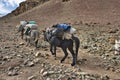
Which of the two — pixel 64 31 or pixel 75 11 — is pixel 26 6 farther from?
pixel 64 31

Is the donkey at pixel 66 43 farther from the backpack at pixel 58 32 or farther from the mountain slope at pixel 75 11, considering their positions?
the mountain slope at pixel 75 11

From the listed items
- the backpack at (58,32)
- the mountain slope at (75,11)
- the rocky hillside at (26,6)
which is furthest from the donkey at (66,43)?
the rocky hillside at (26,6)

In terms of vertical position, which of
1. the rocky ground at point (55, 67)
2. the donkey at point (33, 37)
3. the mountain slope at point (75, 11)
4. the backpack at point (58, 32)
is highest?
the mountain slope at point (75, 11)

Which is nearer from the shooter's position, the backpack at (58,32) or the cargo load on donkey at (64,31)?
the cargo load on donkey at (64,31)

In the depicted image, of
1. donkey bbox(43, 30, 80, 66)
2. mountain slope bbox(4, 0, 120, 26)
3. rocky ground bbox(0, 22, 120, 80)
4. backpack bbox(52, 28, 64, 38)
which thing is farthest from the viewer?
mountain slope bbox(4, 0, 120, 26)

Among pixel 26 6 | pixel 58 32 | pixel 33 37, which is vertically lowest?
pixel 33 37

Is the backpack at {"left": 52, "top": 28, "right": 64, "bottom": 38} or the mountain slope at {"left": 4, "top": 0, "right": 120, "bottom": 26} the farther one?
the mountain slope at {"left": 4, "top": 0, "right": 120, "bottom": 26}

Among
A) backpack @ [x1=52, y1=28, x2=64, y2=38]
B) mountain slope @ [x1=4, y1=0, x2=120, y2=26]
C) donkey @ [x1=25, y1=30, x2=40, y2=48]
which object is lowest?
donkey @ [x1=25, y1=30, x2=40, y2=48]

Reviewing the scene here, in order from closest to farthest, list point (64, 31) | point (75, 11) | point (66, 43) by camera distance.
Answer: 1. point (66, 43)
2. point (64, 31)
3. point (75, 11)

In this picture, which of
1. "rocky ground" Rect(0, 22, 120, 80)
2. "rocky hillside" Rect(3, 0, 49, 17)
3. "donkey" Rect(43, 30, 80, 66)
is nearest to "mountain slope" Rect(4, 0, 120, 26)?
"rocky hillside" Rect(3, 0, 49, 17)

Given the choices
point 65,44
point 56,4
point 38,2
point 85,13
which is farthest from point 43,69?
point 38,2

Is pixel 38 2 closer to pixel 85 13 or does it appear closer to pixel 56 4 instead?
pixel 56 4

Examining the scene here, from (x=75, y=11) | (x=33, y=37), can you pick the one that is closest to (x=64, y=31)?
(x=33, y=37)

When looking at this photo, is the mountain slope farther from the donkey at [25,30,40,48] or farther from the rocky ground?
the rocky ground
